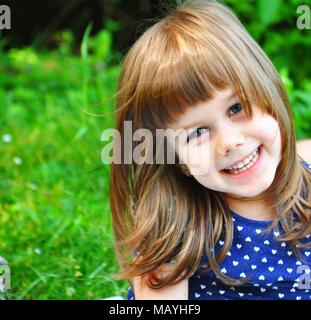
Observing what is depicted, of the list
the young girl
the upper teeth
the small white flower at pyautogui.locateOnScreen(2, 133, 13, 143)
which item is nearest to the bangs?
the young girl

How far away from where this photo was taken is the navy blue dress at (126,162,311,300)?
6.64 ft

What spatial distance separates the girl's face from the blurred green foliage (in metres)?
0.28

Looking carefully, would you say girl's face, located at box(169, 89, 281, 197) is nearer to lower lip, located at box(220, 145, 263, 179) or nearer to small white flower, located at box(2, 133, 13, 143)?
lower lip, located at box(220, 145, 263, 179)

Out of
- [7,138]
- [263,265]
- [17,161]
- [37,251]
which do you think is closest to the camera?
[263,265]

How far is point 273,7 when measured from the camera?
3611 millimetres

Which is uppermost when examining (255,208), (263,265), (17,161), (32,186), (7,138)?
(7,138)

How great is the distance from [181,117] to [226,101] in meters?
0.11

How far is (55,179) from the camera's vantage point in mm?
3252

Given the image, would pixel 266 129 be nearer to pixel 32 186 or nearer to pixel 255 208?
pixel 255 208

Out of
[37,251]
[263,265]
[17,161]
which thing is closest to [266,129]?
[263,265]

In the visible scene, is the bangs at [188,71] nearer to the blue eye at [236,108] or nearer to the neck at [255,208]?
the blue eye at [236,108]

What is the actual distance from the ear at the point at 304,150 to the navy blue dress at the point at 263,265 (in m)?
0.31

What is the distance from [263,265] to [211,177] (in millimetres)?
294

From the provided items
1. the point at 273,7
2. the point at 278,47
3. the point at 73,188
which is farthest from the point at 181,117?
the point at 278,47
